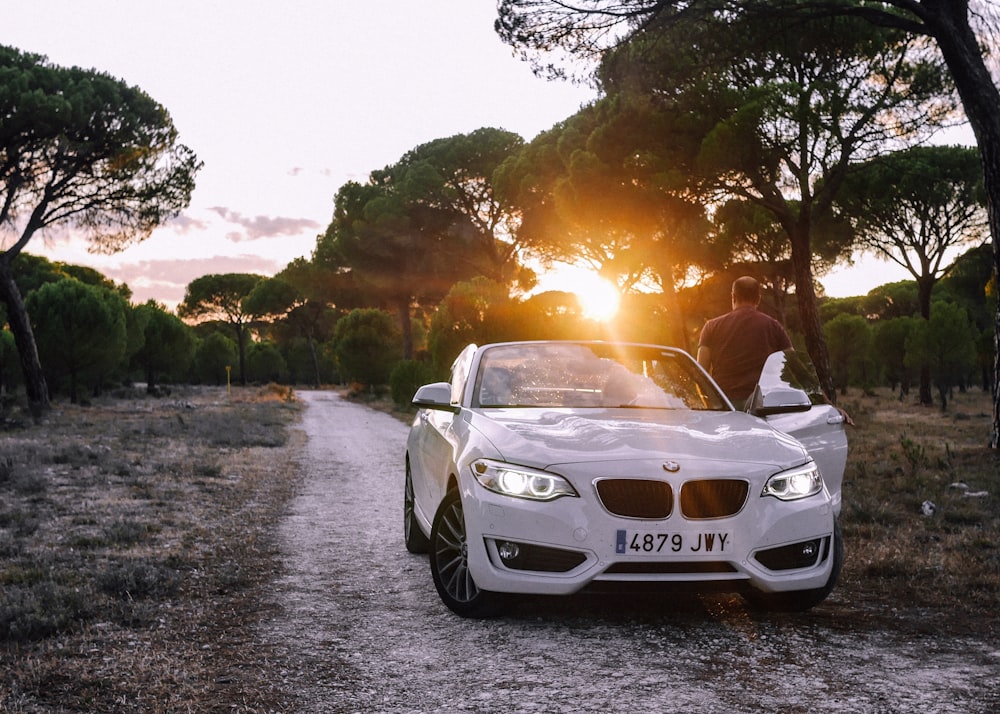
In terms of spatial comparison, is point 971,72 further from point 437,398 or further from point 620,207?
point 620,207

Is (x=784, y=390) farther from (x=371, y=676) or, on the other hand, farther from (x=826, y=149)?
(x=826, y=149)

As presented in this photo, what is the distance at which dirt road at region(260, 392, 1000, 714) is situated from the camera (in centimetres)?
322

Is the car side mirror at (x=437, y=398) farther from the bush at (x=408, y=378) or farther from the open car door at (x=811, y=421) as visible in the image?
the bush at (x=408, y=378)

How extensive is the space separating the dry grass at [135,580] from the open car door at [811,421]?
123 inches

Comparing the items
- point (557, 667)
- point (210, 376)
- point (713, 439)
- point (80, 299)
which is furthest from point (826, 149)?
point (210, 376)

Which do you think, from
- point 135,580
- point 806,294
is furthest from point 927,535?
point 806,294

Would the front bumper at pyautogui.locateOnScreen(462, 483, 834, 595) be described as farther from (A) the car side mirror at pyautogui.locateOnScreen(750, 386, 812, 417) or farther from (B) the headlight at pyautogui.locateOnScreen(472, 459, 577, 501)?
(A) the car side mirror at pyautogui.locateOnScreen(750, 386, 812, 417)

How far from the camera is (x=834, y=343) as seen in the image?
4766 cm

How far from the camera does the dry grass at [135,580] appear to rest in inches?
137

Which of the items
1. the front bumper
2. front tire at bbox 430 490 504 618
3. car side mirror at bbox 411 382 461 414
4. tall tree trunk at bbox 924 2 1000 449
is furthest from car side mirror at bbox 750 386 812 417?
tall tree trunk at bbox 924 2 1000 449

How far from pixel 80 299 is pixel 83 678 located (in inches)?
1253

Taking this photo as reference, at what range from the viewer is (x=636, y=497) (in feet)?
12.8

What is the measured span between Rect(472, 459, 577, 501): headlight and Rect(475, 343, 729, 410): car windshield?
3.56 ft

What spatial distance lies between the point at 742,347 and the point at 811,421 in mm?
1151
